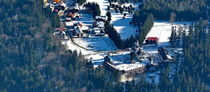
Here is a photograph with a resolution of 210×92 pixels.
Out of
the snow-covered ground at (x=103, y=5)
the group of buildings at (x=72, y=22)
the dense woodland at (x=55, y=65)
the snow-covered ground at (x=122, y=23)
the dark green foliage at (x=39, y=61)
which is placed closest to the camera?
the dense woodland at (x=55, y=65)

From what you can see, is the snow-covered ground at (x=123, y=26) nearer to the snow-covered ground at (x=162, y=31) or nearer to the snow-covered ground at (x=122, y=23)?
the snow-covered ground at (x=122, y=23)

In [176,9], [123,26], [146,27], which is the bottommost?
[123,26]

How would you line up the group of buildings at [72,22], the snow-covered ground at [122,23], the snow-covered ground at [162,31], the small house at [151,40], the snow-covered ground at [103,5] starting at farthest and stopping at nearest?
the snow-covered ground at [103,5]
the snow-covered ground at [122,23]
the group of buildings at [72,22]
the snow-covered ground at [162,31]
the small house at [151,40]

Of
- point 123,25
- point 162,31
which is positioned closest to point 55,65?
point 123,25

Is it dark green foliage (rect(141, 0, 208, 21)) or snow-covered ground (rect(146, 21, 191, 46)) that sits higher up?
dark green foliage (rect(141, 0, 208, 21))

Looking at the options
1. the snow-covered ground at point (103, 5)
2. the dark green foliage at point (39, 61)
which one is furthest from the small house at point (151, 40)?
the snow-covered ground at point (103, 5)

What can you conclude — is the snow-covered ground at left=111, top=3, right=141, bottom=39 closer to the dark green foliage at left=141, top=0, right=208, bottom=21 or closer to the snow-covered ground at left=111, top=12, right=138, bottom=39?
the snow-covered ground at left=111, top=12, right=138, bottom=39

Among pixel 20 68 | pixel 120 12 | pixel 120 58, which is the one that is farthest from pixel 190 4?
pixel 20 68

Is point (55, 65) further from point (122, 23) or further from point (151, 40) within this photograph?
point (122, 23)

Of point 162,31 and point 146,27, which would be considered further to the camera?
point 162,31

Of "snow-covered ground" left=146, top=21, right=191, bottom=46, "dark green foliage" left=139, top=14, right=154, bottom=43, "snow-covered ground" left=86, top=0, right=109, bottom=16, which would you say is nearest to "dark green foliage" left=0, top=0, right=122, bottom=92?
"snow-covered ground" left=86, top=0, right=109, bottom=16
